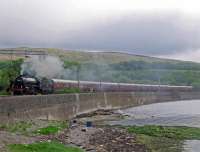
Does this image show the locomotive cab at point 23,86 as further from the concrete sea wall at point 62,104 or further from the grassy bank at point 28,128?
the grassy bank at point 28,128

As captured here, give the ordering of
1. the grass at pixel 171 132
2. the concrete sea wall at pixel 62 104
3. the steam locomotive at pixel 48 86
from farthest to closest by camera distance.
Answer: the steam locomotive at pixel 48 86 < the grass at pixel 171 132 < the concrete sea wall at pixel 62 104

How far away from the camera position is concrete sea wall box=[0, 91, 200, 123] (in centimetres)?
4001

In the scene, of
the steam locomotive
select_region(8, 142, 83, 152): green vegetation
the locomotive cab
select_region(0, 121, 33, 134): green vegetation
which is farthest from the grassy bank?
the steam locomotive

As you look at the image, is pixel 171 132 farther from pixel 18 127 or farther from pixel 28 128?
pixel 18 127

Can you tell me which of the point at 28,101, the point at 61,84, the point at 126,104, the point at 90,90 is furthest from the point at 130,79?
the point at 28,101

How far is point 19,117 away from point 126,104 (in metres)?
55.7

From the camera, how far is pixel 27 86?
53.9 metres

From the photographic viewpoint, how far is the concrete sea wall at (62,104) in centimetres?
4001

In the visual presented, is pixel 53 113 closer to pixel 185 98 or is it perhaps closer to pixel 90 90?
pixel 90 90

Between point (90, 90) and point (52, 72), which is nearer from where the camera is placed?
point (52, 72)

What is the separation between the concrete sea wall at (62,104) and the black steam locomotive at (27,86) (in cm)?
252

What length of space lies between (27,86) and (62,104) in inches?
212

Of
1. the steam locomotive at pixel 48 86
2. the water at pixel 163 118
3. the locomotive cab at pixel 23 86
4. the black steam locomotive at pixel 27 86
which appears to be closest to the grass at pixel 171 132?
the water at pixel 163 118

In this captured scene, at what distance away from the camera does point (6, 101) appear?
128 feet
